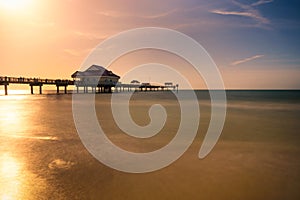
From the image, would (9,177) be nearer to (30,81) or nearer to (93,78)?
(30,81)

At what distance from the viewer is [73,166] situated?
21.4 feet

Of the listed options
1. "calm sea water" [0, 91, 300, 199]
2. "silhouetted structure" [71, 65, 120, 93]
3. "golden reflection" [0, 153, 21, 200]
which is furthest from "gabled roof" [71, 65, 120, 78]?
"golden reflection" [0, 153, 21, 200]

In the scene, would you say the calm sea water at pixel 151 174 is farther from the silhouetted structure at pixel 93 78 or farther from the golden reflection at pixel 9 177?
the silhouetted structure at pixel 93 78

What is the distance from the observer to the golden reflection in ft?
15.8

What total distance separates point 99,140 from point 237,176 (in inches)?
236

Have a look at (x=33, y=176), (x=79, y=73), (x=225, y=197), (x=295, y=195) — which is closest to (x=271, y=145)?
(x=295, y=195)

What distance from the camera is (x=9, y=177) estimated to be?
563cm

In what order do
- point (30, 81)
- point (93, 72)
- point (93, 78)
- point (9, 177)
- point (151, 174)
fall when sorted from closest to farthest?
point (9, 177), point (151, 174), point (30, 81), point (93, 78), point (93, 72)

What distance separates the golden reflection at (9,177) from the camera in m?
4.80

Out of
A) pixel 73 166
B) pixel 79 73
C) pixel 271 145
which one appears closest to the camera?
pixel 73 166

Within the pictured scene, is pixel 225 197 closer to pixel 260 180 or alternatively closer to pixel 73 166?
pixel 260 180

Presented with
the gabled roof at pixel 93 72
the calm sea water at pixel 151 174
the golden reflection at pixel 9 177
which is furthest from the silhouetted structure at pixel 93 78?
the golden reflection at pixel 9 177

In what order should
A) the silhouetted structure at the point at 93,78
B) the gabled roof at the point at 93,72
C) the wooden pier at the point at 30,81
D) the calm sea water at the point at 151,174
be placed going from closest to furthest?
1. the calm sea water at the point at 151,174
2. the wooden pier at the point at 30,81
3. the silhouetted structure at the point at 93,78
4. the gabled roof at the point at 93,72

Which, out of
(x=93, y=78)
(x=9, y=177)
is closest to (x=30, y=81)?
(x=93, y=78)
